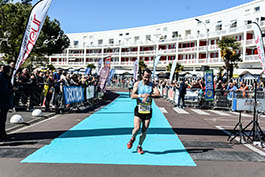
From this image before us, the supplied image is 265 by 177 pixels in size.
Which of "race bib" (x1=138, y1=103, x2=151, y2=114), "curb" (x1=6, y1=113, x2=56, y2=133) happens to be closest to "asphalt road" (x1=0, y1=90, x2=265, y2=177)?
"curb" (x1=6, y1=113, x2=56, y2=133)

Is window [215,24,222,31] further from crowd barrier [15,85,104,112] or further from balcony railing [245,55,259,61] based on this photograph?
crowd barrier [15,85,104,112]

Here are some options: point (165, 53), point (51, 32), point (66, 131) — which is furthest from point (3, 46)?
point (165, 53)

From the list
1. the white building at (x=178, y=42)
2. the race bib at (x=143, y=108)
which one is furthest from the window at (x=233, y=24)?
the race bib at (x=143, y=108)

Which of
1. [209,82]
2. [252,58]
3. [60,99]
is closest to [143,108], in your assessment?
[60,99]

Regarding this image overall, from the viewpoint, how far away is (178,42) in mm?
63250

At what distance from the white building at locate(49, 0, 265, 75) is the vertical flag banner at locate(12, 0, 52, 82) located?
109 feet

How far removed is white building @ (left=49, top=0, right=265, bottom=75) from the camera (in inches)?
1864

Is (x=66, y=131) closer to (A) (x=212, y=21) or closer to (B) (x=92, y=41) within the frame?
(A) (x=212, y=21)

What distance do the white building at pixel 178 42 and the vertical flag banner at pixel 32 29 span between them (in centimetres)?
3314

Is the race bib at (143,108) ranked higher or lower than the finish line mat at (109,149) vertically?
higher

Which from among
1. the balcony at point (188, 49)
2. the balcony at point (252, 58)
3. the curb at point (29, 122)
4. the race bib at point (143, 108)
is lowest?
the curb at point (29, 122)

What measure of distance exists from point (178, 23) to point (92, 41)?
31247mm

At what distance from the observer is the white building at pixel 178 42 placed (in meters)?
47.3

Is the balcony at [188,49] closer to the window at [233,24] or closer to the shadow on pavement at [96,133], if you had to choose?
the window at [233,24]
